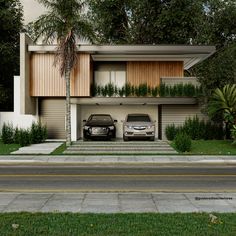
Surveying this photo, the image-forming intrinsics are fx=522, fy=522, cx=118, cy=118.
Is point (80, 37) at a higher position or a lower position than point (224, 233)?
higher

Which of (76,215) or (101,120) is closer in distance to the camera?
(76,215)

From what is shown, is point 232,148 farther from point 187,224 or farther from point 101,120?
point 187,224

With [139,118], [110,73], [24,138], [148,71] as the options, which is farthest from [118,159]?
[110,73]

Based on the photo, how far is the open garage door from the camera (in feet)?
112

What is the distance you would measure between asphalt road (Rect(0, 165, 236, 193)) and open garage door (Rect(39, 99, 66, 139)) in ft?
46.5

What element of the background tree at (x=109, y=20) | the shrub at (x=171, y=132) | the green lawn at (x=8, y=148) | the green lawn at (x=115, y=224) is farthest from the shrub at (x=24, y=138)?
the background tree at (x=109, y=20)

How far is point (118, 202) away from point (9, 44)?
3491cm

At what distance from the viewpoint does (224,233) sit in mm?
7180

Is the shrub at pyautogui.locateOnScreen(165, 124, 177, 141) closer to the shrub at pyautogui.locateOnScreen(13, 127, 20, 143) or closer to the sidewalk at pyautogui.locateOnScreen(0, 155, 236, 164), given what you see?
the sidewalk at pyautogui.locateOnScreen(0, 155, 236, 164)

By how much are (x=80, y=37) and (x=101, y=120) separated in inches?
231

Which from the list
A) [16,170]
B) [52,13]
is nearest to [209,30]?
[52,13]

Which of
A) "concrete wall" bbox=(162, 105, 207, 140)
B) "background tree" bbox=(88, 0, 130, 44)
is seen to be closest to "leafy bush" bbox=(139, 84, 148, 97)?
"concrete wall" bbox=(162, 105, 207, 140)

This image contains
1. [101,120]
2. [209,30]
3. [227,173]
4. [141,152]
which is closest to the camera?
[227,173]

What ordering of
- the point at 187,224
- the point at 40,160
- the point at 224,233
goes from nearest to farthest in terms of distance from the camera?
the point at 224,233
the point at 187,224
the point at 40,160
